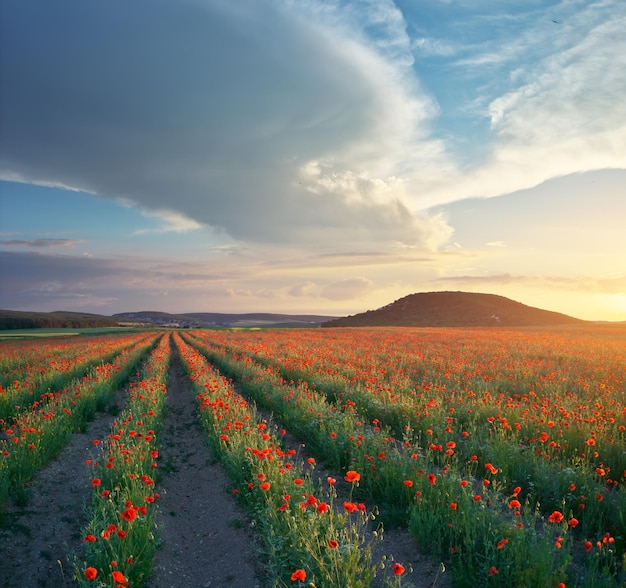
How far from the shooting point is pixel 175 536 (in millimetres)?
6012

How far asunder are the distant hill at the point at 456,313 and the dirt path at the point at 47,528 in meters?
79.4

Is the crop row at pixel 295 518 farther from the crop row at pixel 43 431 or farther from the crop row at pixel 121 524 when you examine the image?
the crop row at pixel 43 431

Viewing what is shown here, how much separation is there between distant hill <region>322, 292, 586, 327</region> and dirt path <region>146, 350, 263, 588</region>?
7760cm

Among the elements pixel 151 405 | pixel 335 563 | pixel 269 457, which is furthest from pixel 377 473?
pixel 151 405

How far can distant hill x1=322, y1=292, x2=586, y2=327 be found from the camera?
84.0 metres

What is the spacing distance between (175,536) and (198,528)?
0.40 m

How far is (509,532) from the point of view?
448 centimetres

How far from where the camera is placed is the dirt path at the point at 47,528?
5078mm

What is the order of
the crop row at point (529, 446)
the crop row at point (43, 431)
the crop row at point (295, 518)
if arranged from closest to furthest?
the crop row at point (295, 518)
the crop row at point (529, 446)
the crop row at point (43, 431)

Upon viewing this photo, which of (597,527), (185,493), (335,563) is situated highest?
(335,563)

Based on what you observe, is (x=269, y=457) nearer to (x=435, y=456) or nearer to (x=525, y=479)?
(x=435, y=456)

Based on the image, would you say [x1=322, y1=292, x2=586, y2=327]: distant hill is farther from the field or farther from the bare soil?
the bare soil

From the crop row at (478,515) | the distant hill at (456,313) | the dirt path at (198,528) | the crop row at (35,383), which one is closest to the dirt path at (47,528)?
the dirt path at (198,528)

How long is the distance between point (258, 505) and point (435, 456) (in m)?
3.67
